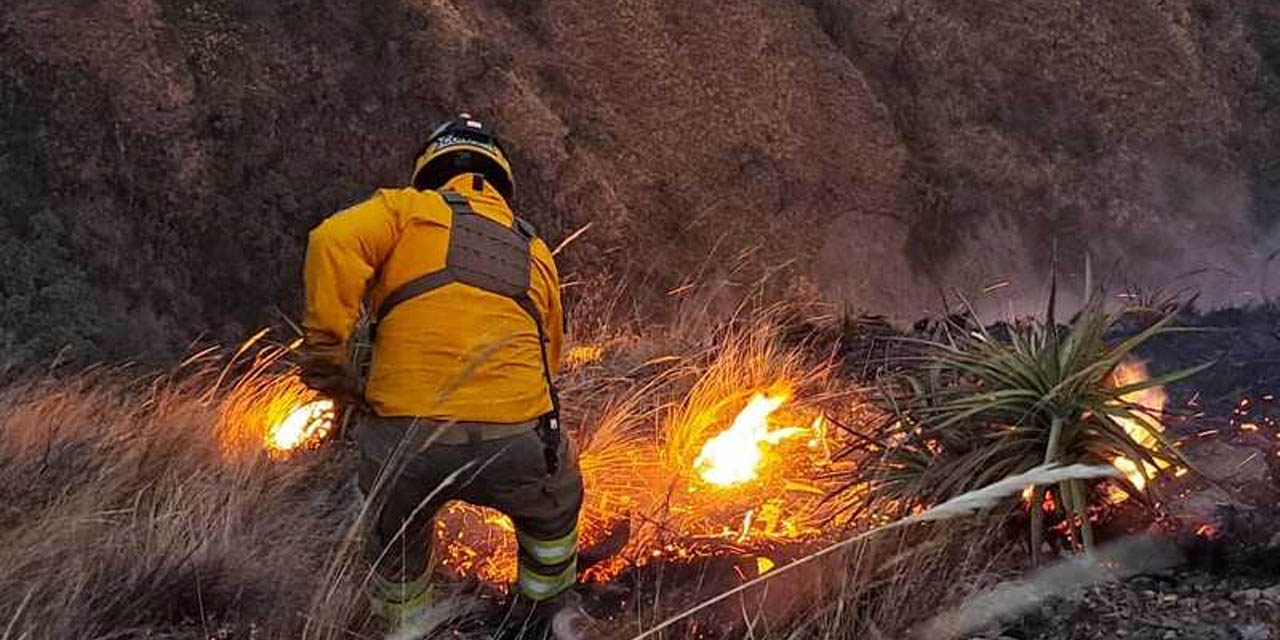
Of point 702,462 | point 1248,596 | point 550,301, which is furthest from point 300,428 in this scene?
point 1248,596

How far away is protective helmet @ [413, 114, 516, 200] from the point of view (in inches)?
189

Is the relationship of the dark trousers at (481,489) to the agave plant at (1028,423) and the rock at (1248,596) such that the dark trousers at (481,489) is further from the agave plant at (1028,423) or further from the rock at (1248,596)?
the rock at (1248,596)

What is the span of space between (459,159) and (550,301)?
60 centimetres

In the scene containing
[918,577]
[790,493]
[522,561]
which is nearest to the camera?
[918,577]

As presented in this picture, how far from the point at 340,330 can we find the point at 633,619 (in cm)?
128

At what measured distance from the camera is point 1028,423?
14.2 feet

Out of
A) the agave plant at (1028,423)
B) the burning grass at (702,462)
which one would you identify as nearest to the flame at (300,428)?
the burning grass at (702,462)

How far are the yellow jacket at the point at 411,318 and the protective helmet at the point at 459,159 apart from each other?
333 mm

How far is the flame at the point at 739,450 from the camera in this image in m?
5.81

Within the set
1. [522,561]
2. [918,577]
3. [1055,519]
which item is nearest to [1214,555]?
[1055,519]

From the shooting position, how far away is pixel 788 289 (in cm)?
1817

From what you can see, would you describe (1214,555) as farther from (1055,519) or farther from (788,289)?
(788,289)

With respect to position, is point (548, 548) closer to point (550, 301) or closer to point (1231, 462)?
point (550, 301)

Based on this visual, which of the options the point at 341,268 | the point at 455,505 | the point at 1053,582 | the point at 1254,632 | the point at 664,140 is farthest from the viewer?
the point at 664,140
